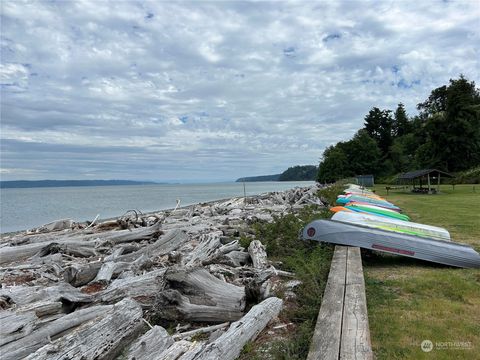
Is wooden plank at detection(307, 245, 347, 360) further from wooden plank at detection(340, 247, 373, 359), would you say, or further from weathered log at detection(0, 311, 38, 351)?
weathered log at detection(0, 311, 38, 351)

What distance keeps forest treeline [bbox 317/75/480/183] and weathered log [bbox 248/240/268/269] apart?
187 ft

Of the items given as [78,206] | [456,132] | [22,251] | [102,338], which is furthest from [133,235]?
[456,132]

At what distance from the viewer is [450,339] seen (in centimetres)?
429

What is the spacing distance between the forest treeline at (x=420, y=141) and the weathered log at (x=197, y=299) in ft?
197

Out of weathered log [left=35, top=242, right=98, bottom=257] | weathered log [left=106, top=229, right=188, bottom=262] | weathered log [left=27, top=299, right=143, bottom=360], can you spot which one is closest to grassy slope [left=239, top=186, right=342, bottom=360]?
weathered log [left=27, top=299, right=143, bottom=360]

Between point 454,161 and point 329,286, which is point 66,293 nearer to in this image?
point 329,286

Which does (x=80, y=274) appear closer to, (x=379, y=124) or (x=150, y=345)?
(x=150, y=345)

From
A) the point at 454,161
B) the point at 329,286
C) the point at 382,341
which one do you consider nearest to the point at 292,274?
the point at 329,286

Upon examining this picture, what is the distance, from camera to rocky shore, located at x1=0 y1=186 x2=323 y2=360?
11.8 feet

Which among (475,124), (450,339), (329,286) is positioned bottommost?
(450,339)

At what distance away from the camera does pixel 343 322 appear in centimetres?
399

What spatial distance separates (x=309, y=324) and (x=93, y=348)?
227 cm

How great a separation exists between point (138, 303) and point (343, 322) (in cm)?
228

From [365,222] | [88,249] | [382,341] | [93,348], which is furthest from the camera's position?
[365,222]
